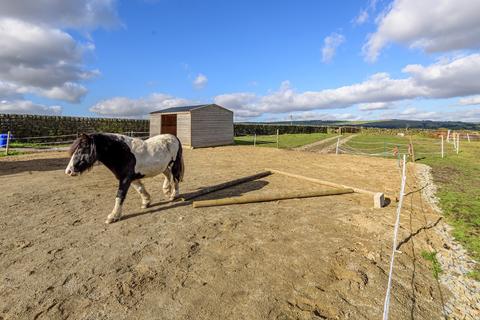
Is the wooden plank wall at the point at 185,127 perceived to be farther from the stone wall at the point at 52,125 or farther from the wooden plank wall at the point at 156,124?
the stone wall at the point at 52,125

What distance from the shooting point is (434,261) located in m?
4.27

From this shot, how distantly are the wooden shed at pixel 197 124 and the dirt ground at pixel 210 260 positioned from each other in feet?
51.0

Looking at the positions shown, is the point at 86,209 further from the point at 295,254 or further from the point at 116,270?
the point at 295,254

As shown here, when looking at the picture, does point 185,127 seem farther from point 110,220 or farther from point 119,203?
point 110,220

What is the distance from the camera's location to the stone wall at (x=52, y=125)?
79.0 feet

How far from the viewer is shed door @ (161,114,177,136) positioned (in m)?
24.6

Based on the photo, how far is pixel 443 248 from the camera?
474cm

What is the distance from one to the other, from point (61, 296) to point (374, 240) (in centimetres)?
522

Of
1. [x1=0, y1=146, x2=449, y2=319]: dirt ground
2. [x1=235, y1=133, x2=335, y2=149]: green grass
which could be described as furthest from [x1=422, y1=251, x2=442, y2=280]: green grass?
[x1=235, y1=133, x2=335, y2=149]: green grass

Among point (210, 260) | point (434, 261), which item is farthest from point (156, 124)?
point (434, 261)

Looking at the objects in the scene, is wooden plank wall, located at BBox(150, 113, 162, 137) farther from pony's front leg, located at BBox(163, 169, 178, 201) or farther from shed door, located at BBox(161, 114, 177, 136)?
pony's front leg, located at BBox(163, 169, 178, 201)

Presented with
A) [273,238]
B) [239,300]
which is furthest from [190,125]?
[239,300]

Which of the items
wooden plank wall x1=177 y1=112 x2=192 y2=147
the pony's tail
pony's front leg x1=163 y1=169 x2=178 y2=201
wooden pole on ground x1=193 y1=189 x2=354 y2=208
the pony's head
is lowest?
wooden pole on ground x1=193 y1=189 x2=354 y2=208

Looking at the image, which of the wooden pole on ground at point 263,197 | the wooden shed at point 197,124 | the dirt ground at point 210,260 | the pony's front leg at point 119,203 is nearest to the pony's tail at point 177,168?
the dirt ground at point 210,260
